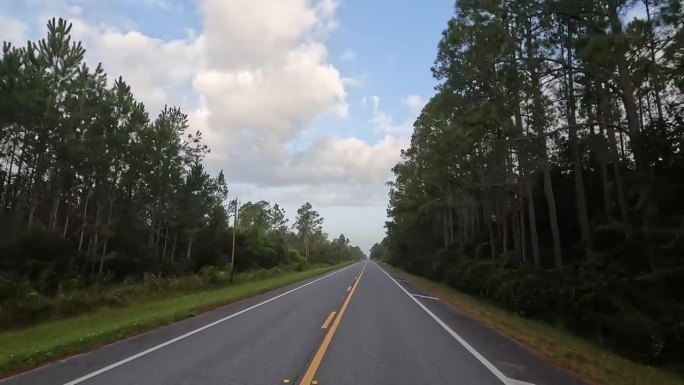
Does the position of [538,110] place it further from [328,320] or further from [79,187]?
[79,187]

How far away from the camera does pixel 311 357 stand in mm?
8305

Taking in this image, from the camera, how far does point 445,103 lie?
2105cm

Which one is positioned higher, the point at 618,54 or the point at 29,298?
the point at 618,54

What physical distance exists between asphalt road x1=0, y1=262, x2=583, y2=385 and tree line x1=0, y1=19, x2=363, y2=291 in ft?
47.6

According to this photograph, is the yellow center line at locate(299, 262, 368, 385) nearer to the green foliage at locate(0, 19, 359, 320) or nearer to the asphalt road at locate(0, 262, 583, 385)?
the asphalt road at locate(0, 262, 583, 385)

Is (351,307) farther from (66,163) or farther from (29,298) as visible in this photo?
(66,163)

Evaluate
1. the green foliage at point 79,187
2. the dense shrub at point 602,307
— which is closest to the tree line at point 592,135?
the dense shrub at point 602,307

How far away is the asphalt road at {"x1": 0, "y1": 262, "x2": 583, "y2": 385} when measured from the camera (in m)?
6.92

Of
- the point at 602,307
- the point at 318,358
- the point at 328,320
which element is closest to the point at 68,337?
the point at 328,320

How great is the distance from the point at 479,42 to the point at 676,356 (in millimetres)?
11179

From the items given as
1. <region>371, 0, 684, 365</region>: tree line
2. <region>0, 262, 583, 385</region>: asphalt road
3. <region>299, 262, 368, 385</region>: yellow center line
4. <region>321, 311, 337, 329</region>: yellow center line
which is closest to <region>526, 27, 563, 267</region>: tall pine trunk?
<region>371, 0, 684, 365</region>: tree line

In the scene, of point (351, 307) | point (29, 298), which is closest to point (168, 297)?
point (29, 298)

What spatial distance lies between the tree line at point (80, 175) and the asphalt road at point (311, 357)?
14.5 meters

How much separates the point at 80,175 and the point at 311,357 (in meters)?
39.3
